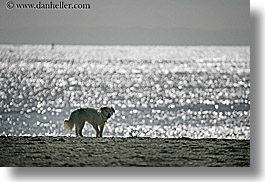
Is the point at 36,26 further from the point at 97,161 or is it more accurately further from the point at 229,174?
the point at 229,174

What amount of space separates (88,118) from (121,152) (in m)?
0.54

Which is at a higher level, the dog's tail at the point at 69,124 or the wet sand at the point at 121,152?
the dog's tail at the point at 69,124

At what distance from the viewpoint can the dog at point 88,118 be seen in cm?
552

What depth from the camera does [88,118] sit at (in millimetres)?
5594

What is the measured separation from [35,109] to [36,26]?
0.81 m

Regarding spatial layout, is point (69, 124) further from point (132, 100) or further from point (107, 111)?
point (132, 100)

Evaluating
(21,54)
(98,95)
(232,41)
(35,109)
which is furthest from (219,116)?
(21,54)

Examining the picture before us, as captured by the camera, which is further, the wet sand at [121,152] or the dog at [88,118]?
the dog at [88,118]

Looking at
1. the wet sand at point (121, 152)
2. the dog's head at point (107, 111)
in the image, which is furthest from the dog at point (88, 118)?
the wet sand at point (121, 152)

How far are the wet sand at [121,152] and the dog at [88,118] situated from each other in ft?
0.51

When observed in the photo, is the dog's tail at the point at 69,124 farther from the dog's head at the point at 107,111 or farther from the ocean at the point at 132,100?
the dog's head at the point at 107,111

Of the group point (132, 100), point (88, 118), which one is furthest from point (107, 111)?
point (132, 100)

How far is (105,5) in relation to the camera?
532cm

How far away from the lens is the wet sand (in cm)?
514
